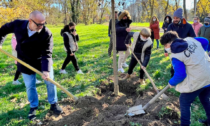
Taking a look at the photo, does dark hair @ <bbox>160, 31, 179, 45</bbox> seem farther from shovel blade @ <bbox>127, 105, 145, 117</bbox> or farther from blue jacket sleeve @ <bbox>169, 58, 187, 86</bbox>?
shovel blade @ <bbox>127, 105, 145, 117</bbox>

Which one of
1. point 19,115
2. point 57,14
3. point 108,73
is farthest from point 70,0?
point 19,115

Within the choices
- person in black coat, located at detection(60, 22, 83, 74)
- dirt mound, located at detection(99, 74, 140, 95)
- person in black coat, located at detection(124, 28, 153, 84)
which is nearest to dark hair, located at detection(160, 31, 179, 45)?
person in black coat, located at detection(124, 28, 153, 84)

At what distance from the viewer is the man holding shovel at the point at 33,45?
2983 mm

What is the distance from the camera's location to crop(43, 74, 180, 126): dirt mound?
10.2 feet

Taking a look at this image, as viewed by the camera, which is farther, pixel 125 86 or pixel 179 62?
pixel 125 86

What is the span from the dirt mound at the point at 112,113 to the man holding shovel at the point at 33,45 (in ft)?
2.18

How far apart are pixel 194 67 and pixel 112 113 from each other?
1884 millimetres

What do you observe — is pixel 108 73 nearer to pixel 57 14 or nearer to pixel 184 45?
pixel 184 45

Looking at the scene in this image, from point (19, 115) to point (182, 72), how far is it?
3.32 m

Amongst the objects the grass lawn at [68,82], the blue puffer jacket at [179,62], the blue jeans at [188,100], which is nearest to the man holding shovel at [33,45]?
the grass lawn at [68,82]

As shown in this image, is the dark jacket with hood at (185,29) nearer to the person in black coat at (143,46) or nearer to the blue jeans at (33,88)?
the person in black coat at (143,46)

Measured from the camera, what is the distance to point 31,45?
10.2 ft

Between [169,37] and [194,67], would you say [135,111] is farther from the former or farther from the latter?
[169,37]

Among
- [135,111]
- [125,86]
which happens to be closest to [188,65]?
[135,111]
